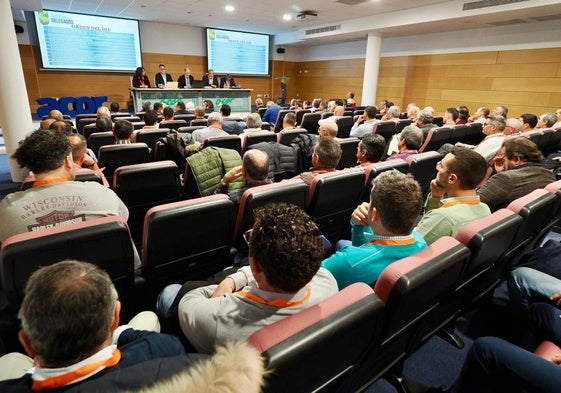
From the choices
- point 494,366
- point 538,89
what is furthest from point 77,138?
point 538,89

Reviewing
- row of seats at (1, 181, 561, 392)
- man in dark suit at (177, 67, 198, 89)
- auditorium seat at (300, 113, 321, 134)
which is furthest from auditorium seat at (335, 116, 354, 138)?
man in dark suit at (177, 67, 198, 89)

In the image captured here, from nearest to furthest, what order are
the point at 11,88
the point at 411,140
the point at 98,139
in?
1. the point at 411,140
2. the point at 98,139
3. the point at 11,88

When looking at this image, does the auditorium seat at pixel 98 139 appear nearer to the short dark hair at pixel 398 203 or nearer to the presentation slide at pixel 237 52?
the short dark hair at pixel 398 203

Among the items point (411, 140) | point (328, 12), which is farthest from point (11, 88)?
point (328, 12)

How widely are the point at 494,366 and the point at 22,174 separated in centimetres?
577

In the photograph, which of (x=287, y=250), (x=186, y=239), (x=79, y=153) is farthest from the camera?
(x=79, y=153)

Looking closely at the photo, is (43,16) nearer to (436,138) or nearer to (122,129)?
(122,129)

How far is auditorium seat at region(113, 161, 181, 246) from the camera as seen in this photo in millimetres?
2244

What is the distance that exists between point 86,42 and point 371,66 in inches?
354

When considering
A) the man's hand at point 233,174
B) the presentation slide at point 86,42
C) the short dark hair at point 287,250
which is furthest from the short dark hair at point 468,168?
the presentation slide at point 86,42

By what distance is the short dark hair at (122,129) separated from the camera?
11.9 feet

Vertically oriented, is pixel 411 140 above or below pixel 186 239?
above

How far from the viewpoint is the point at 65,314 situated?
74 cm

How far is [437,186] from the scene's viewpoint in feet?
6.92
